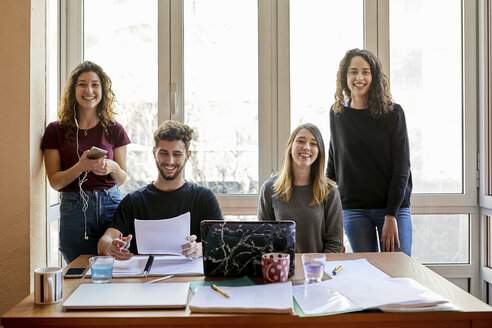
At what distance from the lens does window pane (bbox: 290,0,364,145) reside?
3123mm

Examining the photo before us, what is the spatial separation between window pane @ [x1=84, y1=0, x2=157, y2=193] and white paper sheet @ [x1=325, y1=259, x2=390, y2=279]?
5.71 feet

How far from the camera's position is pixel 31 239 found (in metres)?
2.25

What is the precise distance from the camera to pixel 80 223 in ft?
7.63

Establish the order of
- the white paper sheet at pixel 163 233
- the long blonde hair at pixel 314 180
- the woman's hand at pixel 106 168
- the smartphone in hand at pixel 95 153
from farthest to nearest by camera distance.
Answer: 1. the long blonde hair at pixel 314 180
2. the woman's hand at pixel 106 168
3. the smartphone in hand at pixel 95 153
4. the white paper sheet at pixel 163 233

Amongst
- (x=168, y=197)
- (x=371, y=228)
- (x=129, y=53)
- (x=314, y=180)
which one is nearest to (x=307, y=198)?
(x=314, y=180)

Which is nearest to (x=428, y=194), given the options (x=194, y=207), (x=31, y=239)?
(x=194, y=207)

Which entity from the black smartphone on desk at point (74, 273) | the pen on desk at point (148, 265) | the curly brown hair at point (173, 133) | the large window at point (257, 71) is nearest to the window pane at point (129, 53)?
the large window at point (257, 71)

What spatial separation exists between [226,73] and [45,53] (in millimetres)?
1132

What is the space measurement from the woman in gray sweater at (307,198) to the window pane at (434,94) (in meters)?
1.03

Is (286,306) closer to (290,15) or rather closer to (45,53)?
(45,53)

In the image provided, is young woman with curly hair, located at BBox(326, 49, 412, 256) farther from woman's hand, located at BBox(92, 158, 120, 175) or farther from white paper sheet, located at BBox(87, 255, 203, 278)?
woman's hand, located at BBox(92, 158, 120, 175)

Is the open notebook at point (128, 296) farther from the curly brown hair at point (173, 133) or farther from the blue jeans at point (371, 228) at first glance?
the blue jeans at point (371, 228)

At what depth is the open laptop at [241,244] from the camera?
62.7 inches

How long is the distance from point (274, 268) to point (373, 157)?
1.31m
